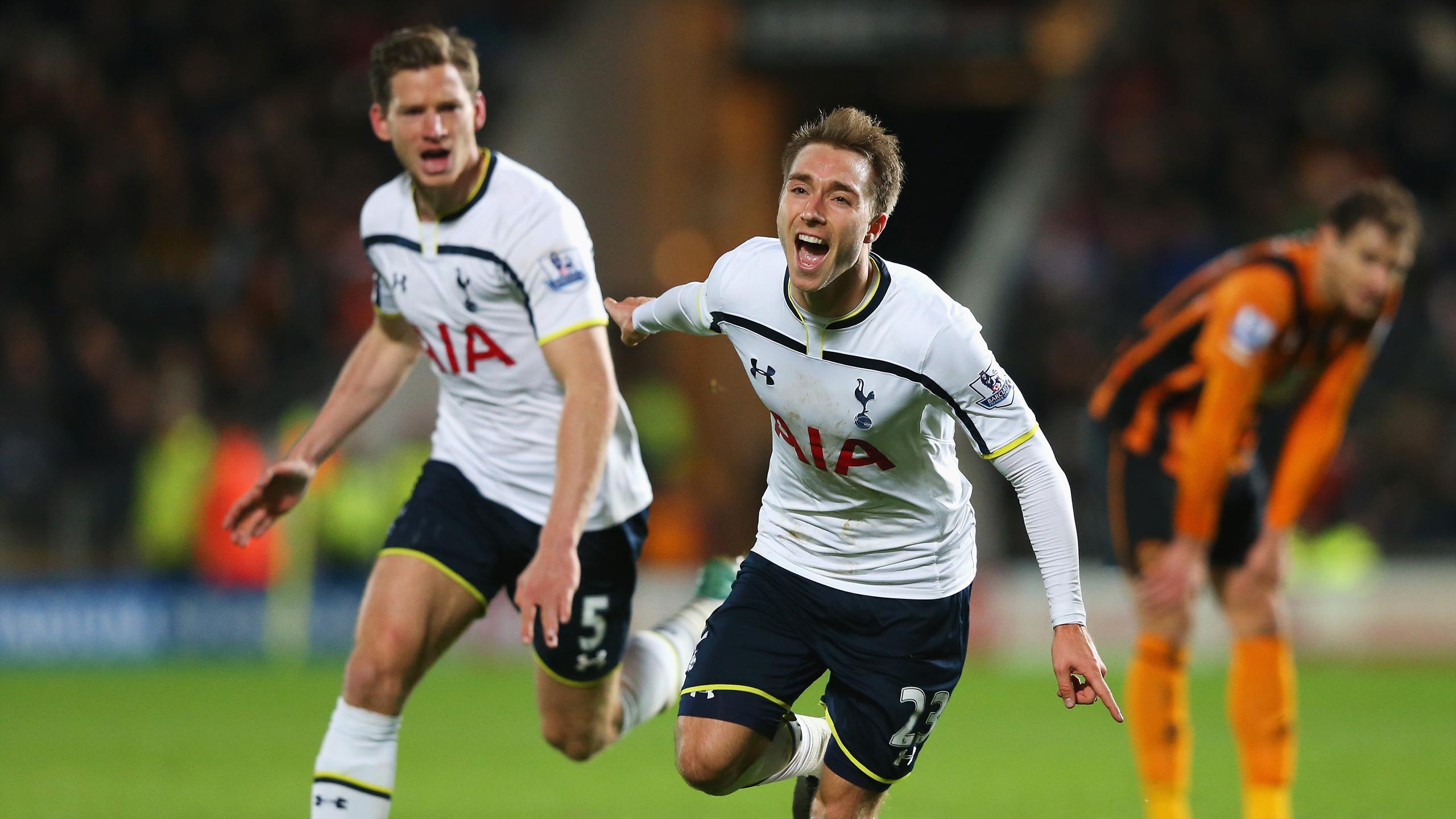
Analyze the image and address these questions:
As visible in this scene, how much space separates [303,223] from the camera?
16.8 m

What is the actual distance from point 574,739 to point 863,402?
6.25ft

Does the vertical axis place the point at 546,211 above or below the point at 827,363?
above

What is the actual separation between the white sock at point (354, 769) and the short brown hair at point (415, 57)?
172cm

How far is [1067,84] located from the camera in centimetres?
1772

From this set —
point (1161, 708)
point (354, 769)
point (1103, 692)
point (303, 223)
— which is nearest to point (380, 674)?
point (354, 769)

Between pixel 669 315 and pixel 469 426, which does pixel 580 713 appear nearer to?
pixel 469 426

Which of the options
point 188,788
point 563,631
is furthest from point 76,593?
point 563,631

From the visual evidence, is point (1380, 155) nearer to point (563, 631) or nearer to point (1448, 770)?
point (1448, 770)

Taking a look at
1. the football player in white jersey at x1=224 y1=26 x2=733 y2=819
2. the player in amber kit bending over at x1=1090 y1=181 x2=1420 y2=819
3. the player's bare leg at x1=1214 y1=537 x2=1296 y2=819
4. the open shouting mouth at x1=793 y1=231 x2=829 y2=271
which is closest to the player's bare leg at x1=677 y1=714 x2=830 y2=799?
the football player in white jersey at x1=224 y1=26 x2=733 y2=819

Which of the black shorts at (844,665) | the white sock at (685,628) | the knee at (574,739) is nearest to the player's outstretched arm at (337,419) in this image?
the knee at (574,739)

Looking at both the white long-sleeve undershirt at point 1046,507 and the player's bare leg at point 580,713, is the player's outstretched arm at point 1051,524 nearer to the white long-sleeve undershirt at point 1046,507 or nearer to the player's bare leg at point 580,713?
the white long-sleeve undershirt at point 1046,507

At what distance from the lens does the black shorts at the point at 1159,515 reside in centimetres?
614

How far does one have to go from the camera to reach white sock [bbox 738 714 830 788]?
15.4 feet

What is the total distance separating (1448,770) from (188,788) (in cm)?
558
